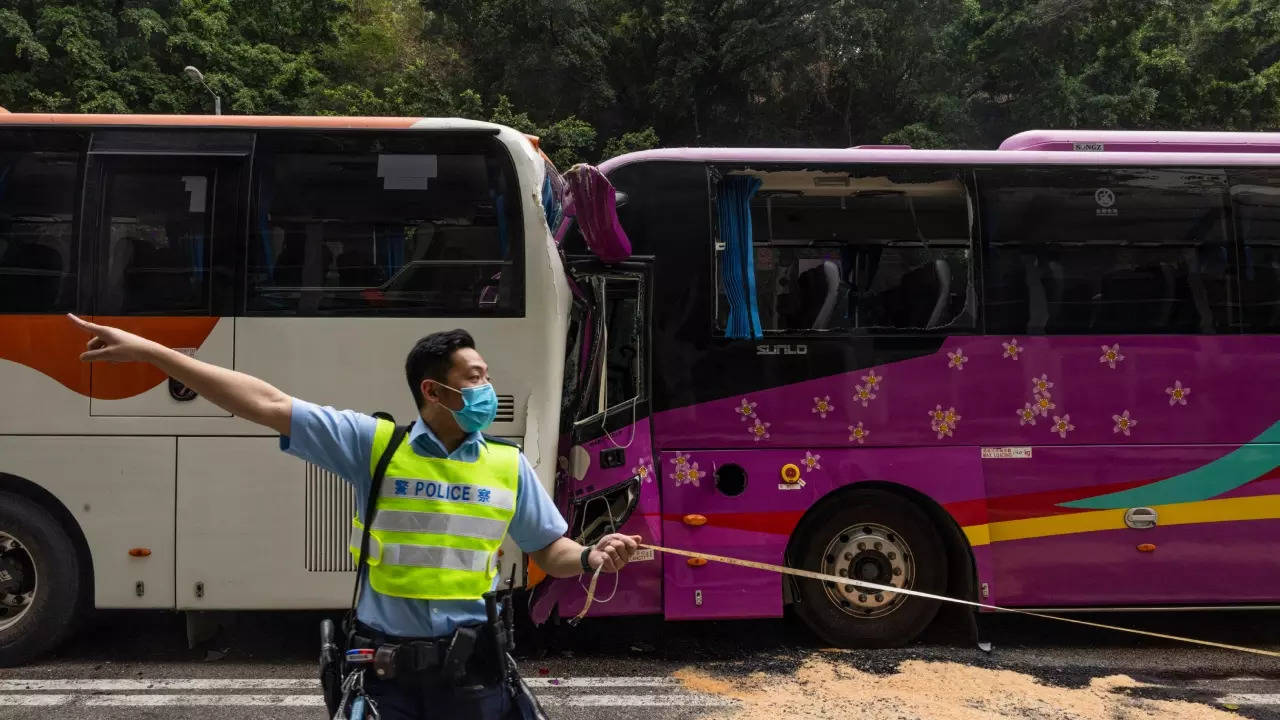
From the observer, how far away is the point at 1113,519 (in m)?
6.58

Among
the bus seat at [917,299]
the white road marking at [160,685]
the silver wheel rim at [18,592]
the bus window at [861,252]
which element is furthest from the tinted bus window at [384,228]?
the bus seat at [917,299]

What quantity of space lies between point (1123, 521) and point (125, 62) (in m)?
25.0

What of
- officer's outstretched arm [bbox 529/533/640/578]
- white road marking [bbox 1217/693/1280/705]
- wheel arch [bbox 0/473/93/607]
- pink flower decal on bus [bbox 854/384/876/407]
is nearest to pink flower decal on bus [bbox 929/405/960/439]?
pink flower decal on bus [bbox 854/384/876/407]

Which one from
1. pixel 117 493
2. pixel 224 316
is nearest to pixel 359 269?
pixel 224 316

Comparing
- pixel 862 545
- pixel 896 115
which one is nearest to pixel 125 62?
pixel 896 115

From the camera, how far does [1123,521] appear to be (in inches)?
259

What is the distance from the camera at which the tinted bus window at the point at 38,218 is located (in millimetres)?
6125

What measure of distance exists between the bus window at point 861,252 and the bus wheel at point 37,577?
4.18m

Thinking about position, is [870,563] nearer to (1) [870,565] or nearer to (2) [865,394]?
(1) [870,565]

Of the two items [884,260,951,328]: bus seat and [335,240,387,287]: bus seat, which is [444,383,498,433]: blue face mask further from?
[884,260,951,328]: bus seat

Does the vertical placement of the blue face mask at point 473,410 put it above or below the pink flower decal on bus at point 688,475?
above

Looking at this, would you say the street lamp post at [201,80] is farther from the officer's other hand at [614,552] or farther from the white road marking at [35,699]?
the officer's other hand at [614,552]

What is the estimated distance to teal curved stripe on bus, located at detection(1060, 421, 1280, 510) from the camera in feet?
21.6

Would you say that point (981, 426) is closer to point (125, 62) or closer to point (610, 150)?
point (610, 150)
